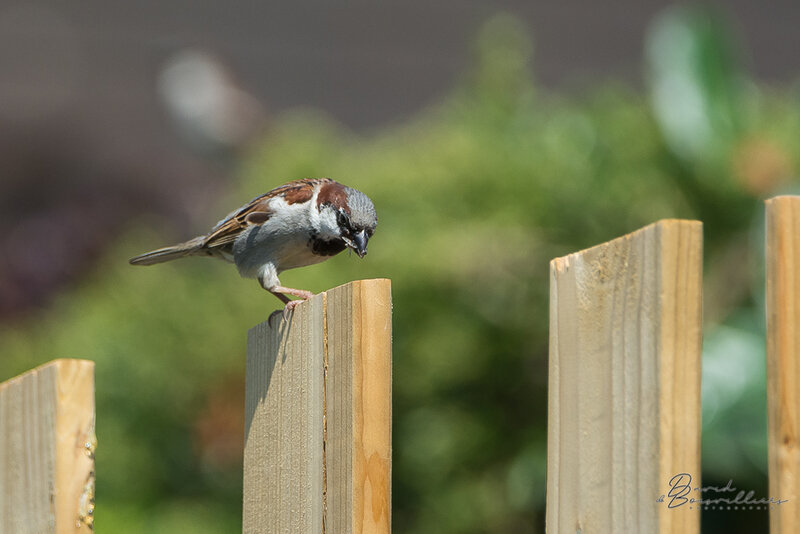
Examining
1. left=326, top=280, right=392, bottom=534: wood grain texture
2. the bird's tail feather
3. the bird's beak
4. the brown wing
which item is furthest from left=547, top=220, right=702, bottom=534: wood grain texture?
the bird's tail feather

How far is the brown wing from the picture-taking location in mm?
2592

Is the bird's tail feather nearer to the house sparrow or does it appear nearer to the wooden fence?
the house sparrow

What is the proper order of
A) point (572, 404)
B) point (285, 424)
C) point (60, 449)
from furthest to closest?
1. point (60, 449)
2. point (285, 424)
3. point (572, 404)

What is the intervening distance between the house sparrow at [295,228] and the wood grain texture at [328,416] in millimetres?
870

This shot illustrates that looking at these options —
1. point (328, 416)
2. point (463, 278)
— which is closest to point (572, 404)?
point (328, 416)

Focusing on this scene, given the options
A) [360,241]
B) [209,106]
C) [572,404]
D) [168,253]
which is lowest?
[572,404]

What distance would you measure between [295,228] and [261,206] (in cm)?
12

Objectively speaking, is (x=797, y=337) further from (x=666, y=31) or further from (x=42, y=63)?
(x=42, y=63)

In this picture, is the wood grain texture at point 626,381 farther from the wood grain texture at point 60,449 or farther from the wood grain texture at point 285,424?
the wood grain texture at point 60,449

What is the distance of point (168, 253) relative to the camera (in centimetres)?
285

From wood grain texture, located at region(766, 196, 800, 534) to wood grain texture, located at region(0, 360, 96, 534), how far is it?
0.99 metres

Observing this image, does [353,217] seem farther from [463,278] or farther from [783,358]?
[783,358]

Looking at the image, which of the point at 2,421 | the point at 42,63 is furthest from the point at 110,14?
A: the point at 2,421

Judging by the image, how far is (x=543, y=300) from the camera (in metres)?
2.96
